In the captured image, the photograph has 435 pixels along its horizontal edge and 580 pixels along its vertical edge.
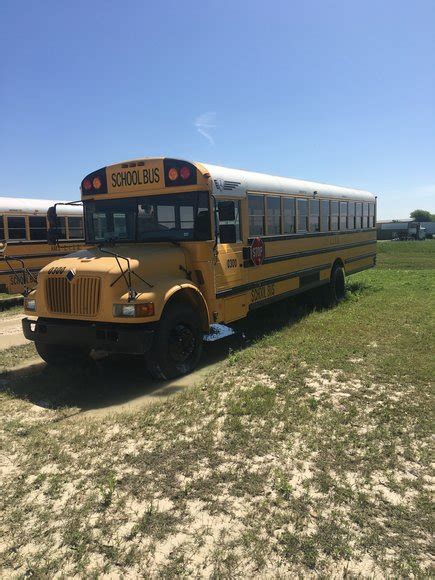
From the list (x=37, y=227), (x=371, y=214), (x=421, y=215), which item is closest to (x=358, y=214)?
(x=371, y=214)

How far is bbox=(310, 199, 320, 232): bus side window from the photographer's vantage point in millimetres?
9285

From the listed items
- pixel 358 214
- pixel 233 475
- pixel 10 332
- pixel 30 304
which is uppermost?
pixel 358 214

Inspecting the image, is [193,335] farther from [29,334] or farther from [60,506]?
[60,506]

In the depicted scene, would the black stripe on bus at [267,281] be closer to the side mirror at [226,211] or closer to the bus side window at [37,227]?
the side mirror at [226,211]

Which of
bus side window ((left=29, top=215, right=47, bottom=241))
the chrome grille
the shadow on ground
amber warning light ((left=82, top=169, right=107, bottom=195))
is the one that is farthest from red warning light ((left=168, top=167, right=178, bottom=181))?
bus side window ((left=29, top=215, right=47, bottom=241))

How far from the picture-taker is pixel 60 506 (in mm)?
2914

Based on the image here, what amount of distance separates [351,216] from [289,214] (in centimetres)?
394

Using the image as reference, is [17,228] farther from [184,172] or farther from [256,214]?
[184,172]

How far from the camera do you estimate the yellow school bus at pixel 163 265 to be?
5.02m

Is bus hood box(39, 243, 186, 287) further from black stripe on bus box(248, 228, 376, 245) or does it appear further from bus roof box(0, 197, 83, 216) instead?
bus roof box(0, 197, 83, 216)

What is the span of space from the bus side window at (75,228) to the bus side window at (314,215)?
6.66 meters

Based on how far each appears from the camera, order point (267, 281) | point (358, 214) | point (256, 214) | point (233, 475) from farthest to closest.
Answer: point (358, 214) < point (267, 281) < point (256, 214) < point (233, 475)

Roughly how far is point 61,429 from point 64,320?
1.60 metres

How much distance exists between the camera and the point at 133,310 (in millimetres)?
4816
